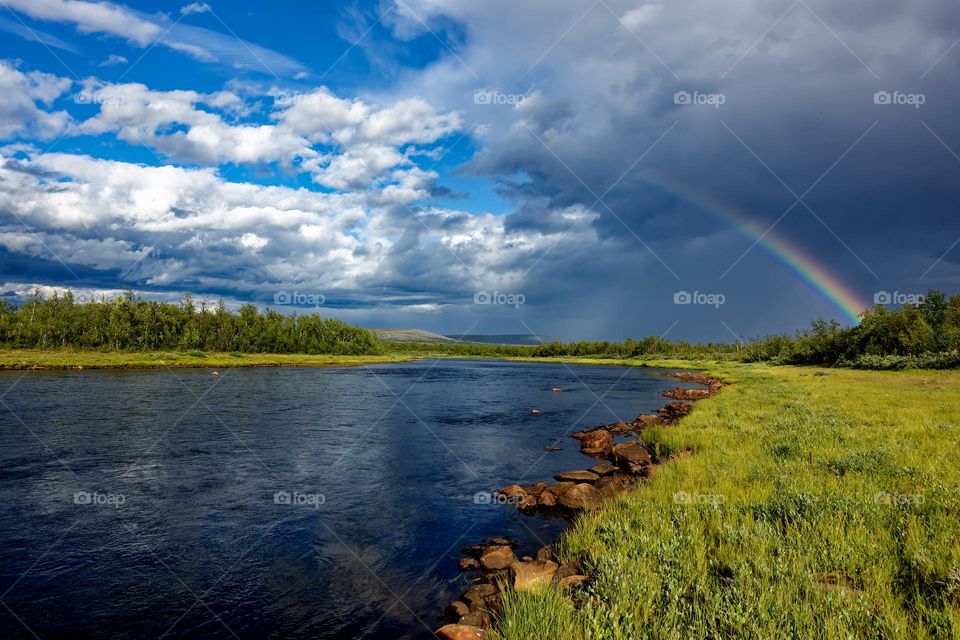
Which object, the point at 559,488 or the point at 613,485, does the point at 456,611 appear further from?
the point at 613,485

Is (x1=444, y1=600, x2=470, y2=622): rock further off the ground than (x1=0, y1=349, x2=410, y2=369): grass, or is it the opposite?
(x1=0, y1=349, x2=410, y2=369): grass

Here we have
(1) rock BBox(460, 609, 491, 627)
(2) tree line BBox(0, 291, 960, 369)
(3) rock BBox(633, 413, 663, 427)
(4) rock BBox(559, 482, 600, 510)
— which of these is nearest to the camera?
(1) rock BBox(460, 609, 491, 627)

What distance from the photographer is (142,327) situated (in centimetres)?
11919

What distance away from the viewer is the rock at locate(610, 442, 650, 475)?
21464 millimetres

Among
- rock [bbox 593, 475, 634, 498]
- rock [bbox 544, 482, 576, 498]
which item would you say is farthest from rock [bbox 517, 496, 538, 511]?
rock [bbox 593, 475, 634, 498]

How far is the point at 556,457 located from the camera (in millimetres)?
25469

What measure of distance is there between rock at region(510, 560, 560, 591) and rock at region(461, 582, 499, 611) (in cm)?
56

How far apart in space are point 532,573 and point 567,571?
30.7 inches

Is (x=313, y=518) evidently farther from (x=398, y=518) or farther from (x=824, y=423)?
(x=824, y=423)

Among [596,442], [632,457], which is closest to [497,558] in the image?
[632,457]

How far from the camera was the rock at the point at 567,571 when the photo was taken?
396 inches

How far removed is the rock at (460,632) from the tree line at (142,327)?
130 metres

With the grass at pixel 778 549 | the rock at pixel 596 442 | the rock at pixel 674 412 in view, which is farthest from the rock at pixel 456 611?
the rock at pixel 674 412

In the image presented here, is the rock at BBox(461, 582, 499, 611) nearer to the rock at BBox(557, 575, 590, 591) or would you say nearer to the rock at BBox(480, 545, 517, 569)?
the rock at BBox(480, 545, 517, 569)
